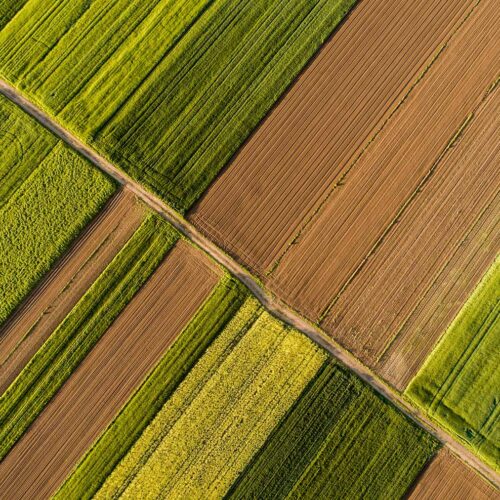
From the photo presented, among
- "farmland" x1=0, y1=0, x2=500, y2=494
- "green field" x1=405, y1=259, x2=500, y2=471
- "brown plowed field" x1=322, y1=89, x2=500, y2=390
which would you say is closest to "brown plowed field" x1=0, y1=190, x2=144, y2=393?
"farmland" x1=0, y1=0, x2=500, y2=494

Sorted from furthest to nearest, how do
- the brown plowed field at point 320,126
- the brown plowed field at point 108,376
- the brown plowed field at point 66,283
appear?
the brown plowed field at point 320,126 → the brown plowed field at point 66,283 → the brown plowed field at point 108,376

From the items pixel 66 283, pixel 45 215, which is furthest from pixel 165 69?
pixel 66 283

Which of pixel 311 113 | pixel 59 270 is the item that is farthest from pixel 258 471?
pixel 311 113

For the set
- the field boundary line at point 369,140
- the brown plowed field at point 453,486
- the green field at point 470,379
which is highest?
the field boundary line at point 369,140

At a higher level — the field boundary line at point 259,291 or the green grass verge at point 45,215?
the field boundary line at point 259,291

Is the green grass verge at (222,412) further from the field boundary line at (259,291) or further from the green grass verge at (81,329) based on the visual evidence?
the green grass verge at (81,329)

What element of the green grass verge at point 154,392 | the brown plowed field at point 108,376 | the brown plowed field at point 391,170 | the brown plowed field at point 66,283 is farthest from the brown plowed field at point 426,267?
the brown plowed field at point 66,283

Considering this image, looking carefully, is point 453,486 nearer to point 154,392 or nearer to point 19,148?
point 154,392
